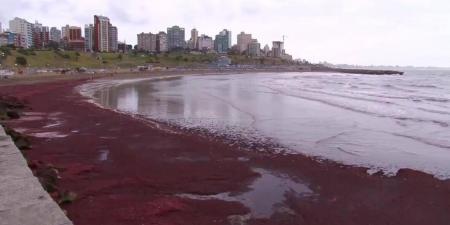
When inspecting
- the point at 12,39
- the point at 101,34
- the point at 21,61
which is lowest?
the point at 21,61

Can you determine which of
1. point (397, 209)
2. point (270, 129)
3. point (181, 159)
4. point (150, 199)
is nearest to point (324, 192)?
point (397, 209)

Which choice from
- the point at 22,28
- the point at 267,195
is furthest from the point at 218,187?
the point at 22,28

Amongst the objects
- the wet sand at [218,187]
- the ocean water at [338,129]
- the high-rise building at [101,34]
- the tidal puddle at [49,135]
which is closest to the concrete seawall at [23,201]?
the wet sand at [218,187]

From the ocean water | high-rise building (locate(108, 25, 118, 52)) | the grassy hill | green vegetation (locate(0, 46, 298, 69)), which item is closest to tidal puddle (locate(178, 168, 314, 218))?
the ocean water

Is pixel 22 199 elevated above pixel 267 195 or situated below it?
above

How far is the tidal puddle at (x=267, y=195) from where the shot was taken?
788 cm

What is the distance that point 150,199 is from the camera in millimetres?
8016

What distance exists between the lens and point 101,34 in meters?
156

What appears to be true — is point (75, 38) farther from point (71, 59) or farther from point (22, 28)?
point (71, 59)

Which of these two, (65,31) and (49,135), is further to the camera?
(65,31)

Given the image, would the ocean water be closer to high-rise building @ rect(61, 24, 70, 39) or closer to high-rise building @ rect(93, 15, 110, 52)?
high-rise building @ rect(93, 15, 110, 52)

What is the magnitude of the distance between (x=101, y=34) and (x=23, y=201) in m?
157

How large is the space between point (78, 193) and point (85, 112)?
573 inches

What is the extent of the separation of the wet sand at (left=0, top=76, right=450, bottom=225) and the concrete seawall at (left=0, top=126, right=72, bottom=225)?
2.78ft
